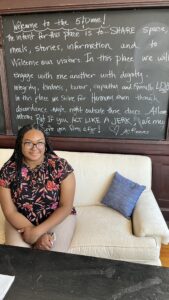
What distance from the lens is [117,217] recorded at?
1948 mm

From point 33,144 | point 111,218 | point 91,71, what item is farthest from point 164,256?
point 91,71

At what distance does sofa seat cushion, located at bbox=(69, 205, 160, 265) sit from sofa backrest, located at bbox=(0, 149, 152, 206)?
29cm

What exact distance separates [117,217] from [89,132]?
2.76 feet

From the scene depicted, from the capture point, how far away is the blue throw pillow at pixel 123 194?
197cm

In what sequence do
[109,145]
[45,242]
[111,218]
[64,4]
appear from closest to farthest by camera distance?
1. [45,242]
2. [111,218]
3. [64,4]
4. [109,145]

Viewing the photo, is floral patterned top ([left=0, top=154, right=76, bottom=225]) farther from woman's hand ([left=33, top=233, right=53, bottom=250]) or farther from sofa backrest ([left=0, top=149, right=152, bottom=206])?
sofa backrest ([left=0, top=149, right=152, bottom=206])

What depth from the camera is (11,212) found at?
1713 millimetres

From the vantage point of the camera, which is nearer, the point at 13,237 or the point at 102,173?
the point at 13,237

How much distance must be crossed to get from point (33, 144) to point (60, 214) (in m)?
0.48

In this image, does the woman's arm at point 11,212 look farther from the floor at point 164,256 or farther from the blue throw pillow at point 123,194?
the floor at point 164,256

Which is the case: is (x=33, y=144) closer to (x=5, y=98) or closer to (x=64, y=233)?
(x=64, y=233)

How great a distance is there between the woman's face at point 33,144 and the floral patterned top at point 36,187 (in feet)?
0.30

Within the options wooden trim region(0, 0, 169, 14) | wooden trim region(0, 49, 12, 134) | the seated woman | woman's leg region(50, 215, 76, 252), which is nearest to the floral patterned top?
the seated woman

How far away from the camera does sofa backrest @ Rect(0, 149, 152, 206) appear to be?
7.13ft
